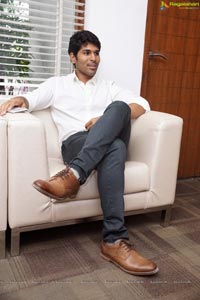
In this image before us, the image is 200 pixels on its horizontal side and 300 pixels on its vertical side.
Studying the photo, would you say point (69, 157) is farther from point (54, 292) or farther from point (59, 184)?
point (54, 292)

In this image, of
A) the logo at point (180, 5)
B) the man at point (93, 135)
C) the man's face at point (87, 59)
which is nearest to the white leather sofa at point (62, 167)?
the man at point (93, 135)

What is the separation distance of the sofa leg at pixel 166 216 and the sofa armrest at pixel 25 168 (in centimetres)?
79

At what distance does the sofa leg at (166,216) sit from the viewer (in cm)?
205

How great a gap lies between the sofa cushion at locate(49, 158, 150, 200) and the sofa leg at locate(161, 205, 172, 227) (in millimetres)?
278

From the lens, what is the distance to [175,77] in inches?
110

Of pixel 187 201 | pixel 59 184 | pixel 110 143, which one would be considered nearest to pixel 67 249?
pixel 59 184

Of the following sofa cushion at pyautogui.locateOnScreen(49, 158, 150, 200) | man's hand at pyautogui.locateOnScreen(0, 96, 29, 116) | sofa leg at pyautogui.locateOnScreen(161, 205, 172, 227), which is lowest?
sofa leg at pyautogui.locateOnScreen(161, 205, 172, 227)

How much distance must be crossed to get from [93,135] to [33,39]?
1009mm

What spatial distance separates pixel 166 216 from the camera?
2057mm

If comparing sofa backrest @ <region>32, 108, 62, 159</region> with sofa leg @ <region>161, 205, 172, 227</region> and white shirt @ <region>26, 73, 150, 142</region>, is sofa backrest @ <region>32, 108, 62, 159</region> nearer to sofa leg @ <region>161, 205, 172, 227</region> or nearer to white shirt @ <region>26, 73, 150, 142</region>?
white shirt @ <region>26, 73, 150, 142</region>

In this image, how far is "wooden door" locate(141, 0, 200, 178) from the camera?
2.60 metres

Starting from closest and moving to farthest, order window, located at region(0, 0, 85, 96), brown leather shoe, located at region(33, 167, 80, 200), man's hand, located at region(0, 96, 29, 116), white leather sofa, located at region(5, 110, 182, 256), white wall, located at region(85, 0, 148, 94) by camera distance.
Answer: brown leather shoe, located at region(33, 167, 80, 200) < white leather sofa, located at region(5, 110, 182, 256) < man's hand, located at region(0, 96, 29, 116) < window, located at region(0, 0, 85, 96) < white wall, located at region(85, 0, 148, 94)

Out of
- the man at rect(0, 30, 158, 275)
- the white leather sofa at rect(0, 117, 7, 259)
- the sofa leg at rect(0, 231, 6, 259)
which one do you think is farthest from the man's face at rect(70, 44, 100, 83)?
the sofa leg at rect(0, 231, 6, 259)

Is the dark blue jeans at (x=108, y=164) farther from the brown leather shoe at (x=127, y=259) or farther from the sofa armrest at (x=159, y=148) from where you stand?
the sofa armrest at (x=159, y=148)
